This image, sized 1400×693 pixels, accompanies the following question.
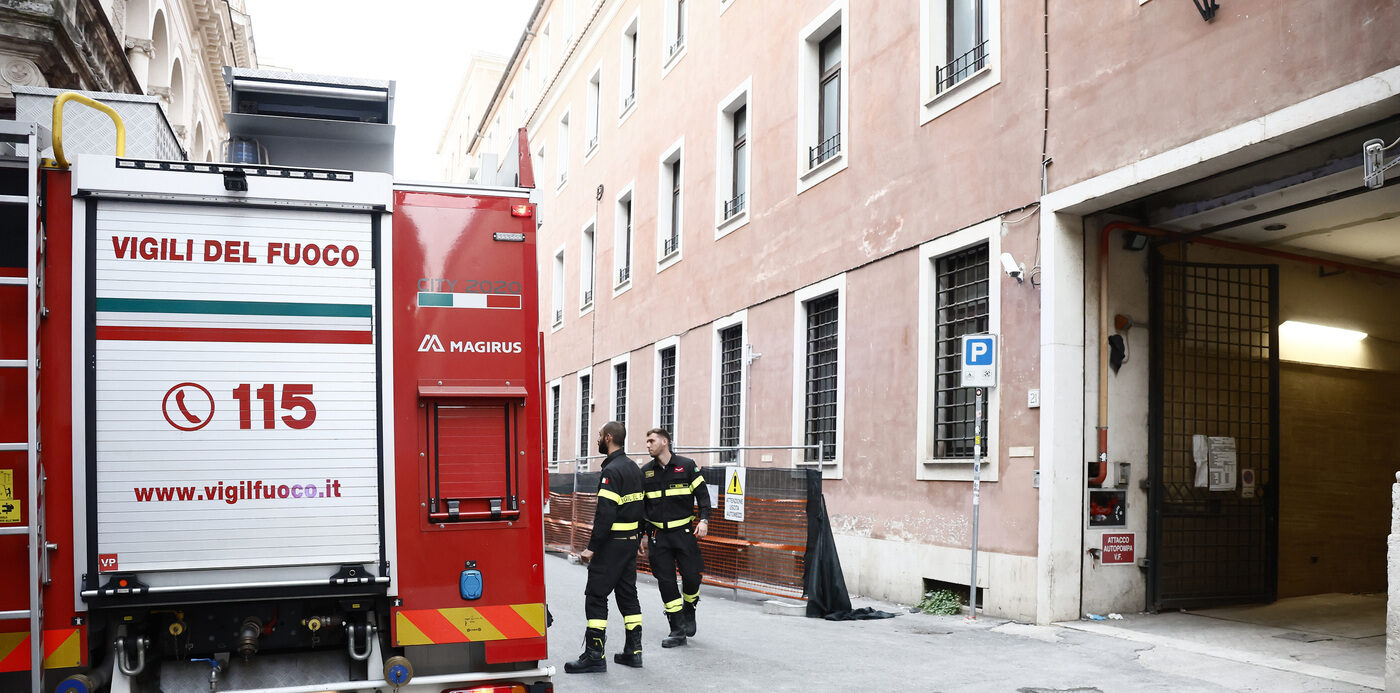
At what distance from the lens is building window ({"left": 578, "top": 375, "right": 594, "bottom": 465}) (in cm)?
2739

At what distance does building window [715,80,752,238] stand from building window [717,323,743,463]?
5.53ft

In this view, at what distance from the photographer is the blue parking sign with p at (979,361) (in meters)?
11.0

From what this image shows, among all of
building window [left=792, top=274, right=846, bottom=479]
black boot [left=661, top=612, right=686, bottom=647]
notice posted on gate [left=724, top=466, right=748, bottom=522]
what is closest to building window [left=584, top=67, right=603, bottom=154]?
building window [left=792, top=274, right=846, bottom=479]

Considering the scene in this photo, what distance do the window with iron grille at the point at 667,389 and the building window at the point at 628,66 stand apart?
598 centimetres

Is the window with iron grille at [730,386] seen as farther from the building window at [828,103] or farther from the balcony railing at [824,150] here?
the building window at [828,103]

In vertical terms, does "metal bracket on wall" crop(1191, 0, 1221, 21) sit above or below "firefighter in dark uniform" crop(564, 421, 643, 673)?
above

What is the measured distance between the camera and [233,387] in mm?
4785

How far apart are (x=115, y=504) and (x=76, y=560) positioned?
0.25 metres

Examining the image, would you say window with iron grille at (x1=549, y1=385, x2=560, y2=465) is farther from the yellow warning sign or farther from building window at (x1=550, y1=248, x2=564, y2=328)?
the yellow warning sign

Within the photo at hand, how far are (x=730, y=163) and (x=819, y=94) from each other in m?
3.24

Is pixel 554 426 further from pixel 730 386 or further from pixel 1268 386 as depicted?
pixel 1268 386

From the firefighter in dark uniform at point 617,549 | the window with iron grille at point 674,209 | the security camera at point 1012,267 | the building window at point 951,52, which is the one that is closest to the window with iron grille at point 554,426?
the window with iron grille at point 674,209

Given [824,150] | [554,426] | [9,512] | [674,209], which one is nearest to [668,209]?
[674,209]

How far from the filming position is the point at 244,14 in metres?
43.6
